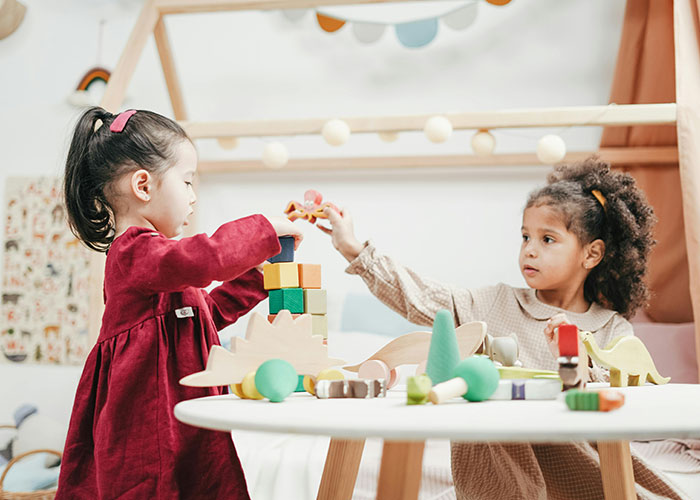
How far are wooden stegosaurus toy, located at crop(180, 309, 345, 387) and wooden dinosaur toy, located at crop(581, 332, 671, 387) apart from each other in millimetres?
280

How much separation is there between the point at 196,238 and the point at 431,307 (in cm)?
71

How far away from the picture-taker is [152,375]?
2.80ft

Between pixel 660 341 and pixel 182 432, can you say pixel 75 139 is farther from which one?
pixel 660 341

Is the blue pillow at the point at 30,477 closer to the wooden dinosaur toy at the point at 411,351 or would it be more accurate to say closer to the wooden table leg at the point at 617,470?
the wooden dinosaur toy at the point at 411,351

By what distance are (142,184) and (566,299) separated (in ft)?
2.85

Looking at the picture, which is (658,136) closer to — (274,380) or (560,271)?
(560,271)

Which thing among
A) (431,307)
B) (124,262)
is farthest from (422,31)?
(124,262)

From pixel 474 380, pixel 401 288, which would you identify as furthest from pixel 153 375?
pixel 401 288

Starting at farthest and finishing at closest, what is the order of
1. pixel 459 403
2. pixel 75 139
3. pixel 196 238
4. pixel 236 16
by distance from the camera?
pixel 236 16, pixel 75 139, pixel 196 238, pixel 459 403

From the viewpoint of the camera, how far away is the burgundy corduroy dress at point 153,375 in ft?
2.62

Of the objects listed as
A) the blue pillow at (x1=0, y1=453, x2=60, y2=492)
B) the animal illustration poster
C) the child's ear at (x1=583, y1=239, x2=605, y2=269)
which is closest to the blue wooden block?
the child's ear at (x1=583, y1=239, x2=605, y2=269)

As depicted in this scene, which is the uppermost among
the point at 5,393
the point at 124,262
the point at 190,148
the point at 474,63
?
the point at 474,63

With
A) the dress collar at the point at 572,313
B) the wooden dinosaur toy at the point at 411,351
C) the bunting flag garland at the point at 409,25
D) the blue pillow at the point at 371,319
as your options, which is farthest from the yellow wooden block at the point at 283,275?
the bunting flag garland at the point at 409,25

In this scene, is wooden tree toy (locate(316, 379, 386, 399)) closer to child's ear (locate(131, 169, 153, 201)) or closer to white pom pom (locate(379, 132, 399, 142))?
child's ear (locate(131, 169, 153, 201))
